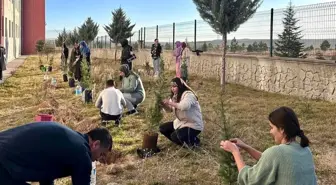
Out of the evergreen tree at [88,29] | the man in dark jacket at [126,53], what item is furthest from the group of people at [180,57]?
the evergreen tree at [88,29]

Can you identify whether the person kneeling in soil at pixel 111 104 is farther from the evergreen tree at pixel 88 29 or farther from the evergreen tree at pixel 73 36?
the evergreen tree at pixel 88 29

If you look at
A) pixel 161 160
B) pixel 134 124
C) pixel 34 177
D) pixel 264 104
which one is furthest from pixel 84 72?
pixel 34 177

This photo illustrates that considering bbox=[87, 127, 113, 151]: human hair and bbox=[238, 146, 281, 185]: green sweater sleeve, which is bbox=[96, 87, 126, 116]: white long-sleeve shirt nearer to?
bbox=[87, 127, 113, 151]: human hair

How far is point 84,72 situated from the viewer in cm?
1148

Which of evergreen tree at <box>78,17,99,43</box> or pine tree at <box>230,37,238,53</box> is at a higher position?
evergreen tree at <box>78,17,99,43</box>

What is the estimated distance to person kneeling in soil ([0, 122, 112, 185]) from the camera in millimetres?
2900

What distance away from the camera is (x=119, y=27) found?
30281 mm

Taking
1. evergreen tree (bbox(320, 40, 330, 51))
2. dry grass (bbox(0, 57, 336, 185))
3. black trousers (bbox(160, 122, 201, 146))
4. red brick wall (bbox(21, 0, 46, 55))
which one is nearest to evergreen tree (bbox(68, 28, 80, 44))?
red brick wall (bbox(21, 0, 46, 55))

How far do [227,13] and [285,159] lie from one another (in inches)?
431

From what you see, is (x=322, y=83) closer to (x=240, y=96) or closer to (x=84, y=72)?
(x=240, y=96)

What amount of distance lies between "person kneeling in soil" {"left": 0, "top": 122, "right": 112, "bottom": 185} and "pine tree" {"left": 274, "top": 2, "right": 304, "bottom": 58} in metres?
10.8

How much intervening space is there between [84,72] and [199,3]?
492 cm

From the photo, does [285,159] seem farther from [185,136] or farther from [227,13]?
[227,13]

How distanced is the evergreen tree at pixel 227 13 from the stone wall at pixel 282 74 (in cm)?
141
